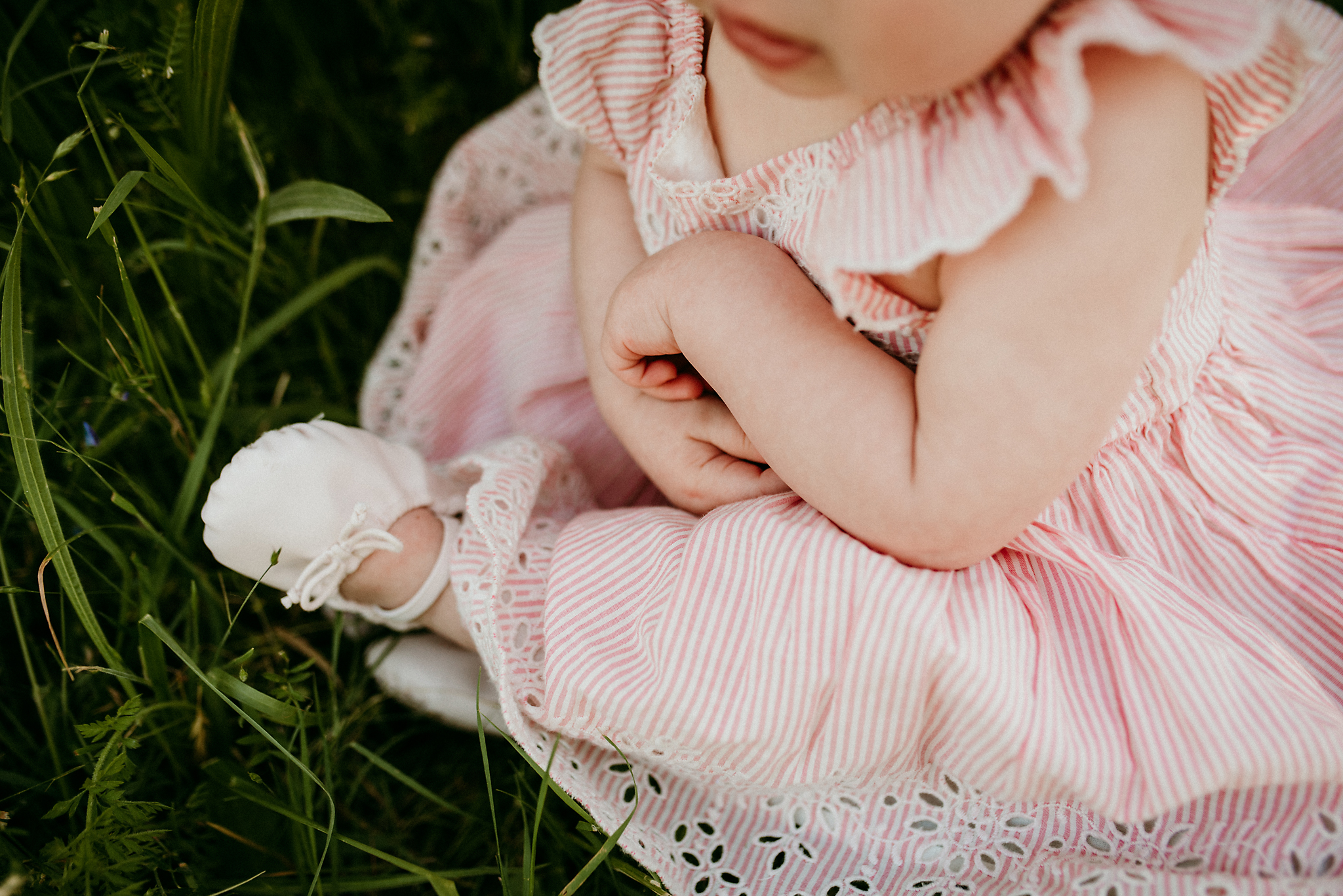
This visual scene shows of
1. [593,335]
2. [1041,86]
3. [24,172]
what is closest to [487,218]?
[593,335]

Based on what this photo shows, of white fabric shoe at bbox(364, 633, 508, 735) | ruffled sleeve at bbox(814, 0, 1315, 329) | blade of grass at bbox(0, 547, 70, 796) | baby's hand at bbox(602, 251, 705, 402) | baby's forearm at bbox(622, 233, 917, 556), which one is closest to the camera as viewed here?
ruffled sleeve at bbox(814, 0, 1315, 329)

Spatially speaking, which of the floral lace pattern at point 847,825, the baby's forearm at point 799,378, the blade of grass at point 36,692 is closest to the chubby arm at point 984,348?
the baby's forearm at point 799,378

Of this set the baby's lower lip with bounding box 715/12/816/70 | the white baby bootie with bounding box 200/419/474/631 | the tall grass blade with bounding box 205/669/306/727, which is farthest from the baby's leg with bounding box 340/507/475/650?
the baby's lower lip with bounding box 715/12/816/70

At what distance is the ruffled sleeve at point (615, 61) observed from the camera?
0.87m

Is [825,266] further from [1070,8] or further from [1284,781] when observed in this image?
[1284,781]

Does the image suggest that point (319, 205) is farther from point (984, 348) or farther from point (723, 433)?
point (984, 348)

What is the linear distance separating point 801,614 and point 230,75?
3.77 feet

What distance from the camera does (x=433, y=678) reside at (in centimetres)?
104

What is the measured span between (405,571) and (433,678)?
172 millimetres

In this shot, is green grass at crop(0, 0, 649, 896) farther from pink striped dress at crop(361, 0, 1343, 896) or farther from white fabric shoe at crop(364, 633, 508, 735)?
pink striped dress at crop(361, 0, 1343, 896)

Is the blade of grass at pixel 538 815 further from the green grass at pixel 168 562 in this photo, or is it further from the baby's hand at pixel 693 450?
the baby's hand at pixel 693 450

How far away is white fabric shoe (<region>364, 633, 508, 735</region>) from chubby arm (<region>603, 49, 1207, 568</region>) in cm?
50

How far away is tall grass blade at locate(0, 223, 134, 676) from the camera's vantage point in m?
0.82

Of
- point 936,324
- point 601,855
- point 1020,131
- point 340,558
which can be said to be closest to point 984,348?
point 936,324
